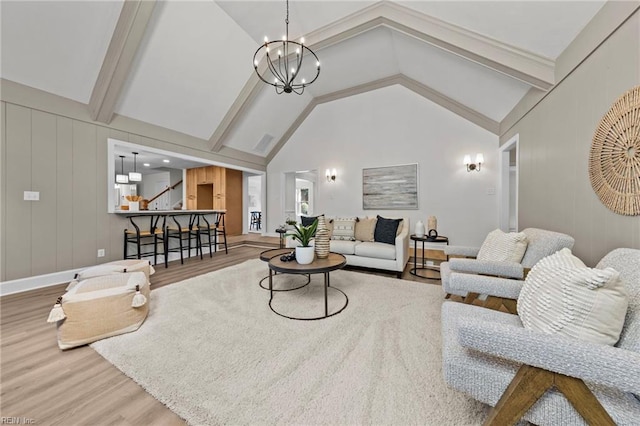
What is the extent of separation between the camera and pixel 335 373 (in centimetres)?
153

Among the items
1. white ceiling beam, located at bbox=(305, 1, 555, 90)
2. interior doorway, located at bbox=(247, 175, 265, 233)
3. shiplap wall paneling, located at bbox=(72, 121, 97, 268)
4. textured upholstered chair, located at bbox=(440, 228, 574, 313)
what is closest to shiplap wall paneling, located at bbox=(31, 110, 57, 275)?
shiplap wall paneling, located at bbox=(72, 121, 97, 268)

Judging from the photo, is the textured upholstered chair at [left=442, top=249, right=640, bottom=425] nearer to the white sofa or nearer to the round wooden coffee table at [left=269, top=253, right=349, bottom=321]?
the round wooden coffee table at [left=269, top=253, right=349, bottom=321]

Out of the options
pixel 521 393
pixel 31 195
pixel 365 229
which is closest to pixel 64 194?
pixel 31 195

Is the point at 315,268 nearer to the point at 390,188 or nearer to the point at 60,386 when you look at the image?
the point at 60,386

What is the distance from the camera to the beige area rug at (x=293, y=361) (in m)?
1.25

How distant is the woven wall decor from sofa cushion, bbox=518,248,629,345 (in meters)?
1.09

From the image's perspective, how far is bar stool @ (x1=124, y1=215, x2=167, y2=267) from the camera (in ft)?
13.3

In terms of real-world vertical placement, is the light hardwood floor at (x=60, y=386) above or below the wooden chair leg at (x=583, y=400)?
below

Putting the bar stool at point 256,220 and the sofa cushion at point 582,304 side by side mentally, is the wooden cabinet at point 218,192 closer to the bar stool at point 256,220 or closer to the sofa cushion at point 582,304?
the bar stool at point 256,220

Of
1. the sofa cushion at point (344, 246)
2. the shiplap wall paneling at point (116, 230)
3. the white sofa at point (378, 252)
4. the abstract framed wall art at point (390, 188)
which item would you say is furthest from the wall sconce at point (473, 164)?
the shiplap wall paneling at point (116, 230)

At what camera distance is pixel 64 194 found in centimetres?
343

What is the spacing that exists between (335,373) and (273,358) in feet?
1.51

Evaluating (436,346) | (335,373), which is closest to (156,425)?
(335,373)

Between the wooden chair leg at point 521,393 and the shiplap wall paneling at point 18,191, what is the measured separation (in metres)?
5.05
